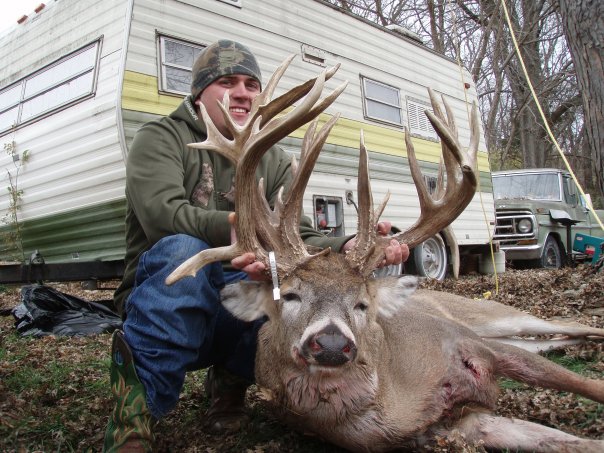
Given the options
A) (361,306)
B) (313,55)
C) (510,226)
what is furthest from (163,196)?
(510,226)

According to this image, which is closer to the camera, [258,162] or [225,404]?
[258,162]

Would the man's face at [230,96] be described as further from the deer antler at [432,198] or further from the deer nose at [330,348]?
the deer nose at [330,348]

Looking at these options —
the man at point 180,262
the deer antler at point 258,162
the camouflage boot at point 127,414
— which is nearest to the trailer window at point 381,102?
the man at point 180,262

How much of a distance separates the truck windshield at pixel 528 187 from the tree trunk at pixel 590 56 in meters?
8.51

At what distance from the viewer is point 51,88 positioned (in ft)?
22.7

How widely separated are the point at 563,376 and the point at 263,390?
56.8 inches

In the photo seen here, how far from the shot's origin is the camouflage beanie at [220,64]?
3434mm

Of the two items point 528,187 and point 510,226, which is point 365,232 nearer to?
point 510,226

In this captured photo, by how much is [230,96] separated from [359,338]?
A: 1.59 m

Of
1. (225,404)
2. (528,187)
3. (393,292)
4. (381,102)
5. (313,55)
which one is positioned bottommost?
(225,404)

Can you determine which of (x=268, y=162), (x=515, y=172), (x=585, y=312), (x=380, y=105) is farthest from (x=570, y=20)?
(x=515, y=172)

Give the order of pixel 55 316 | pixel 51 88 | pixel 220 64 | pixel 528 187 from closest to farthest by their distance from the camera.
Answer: pixel 220 64, pixel 55 316, pixel 51 88, pixel 528 187

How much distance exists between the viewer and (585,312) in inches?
204

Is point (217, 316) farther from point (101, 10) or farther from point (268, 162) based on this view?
point (101, 10)
